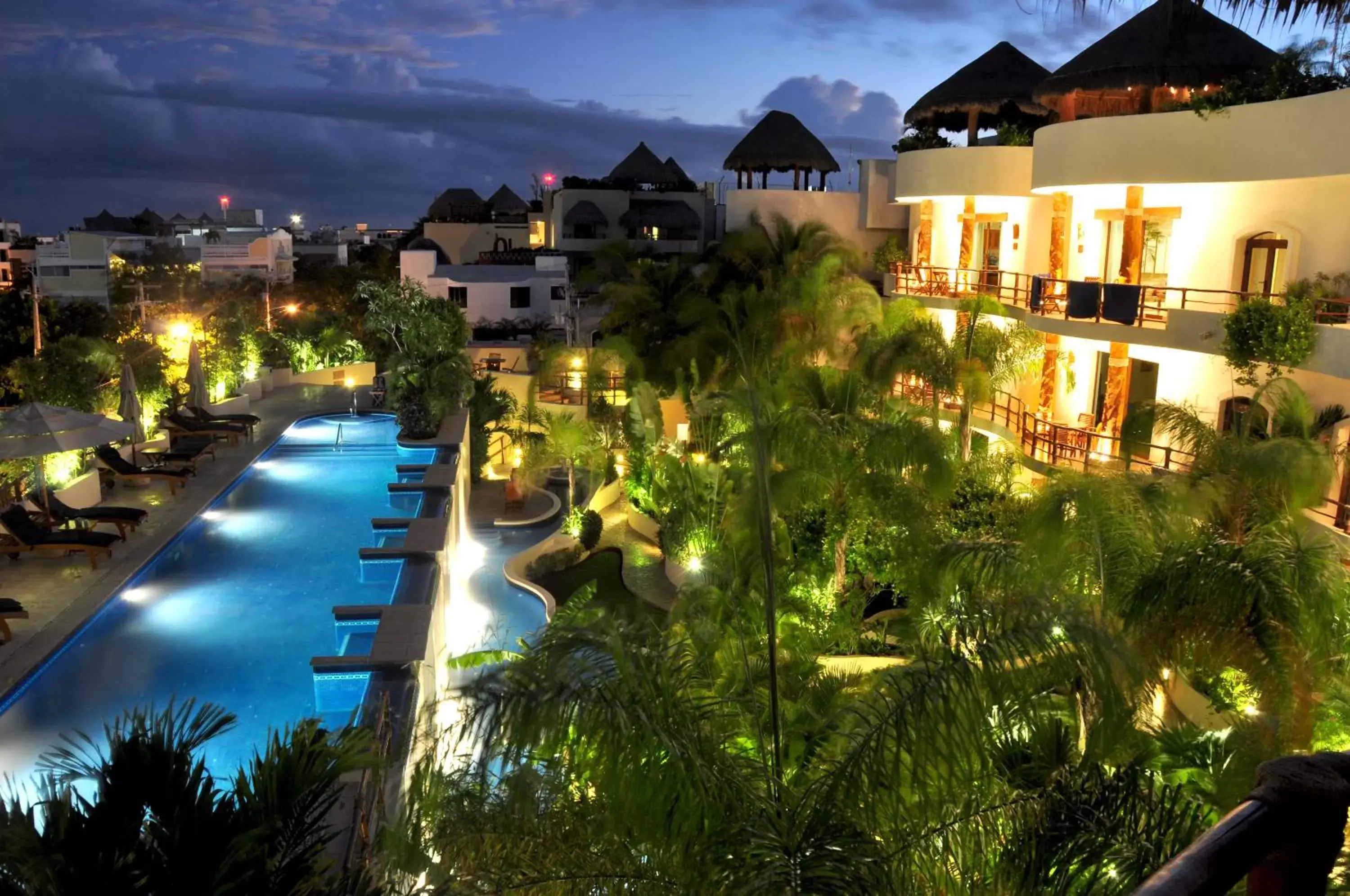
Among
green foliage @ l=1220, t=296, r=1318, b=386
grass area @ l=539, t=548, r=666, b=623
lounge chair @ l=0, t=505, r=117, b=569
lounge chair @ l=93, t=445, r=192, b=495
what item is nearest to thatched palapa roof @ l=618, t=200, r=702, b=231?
grass area @ l=539, t=548, r=666, b=623

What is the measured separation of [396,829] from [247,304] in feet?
111

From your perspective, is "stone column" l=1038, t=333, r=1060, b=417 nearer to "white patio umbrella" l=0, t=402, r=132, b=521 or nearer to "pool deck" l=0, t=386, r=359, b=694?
"pool deck" l=0, t=386, r=359, b=694

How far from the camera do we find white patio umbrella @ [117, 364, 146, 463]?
17656 millimetres

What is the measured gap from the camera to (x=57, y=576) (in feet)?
40.8

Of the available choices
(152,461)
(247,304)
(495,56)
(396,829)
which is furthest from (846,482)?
(495,56)

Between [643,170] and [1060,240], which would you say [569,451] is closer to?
[1060,240]

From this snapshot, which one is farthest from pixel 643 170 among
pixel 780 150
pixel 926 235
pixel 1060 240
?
pixel 1060 240

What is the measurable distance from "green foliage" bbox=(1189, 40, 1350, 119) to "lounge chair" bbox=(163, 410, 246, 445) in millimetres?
16943

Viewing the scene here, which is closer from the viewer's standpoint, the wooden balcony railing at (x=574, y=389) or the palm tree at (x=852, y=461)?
Answer: the palm tree at (x=852, y=461)

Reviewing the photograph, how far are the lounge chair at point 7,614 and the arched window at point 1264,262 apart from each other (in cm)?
1569

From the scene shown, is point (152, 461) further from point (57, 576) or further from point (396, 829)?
point (396, 829)

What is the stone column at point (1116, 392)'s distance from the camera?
16.8m

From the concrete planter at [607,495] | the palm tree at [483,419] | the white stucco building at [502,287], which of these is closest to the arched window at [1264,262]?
the concrete planter at [607,495]

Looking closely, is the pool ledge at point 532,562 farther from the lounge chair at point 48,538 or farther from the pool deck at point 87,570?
the lounge chair at point 48,538
